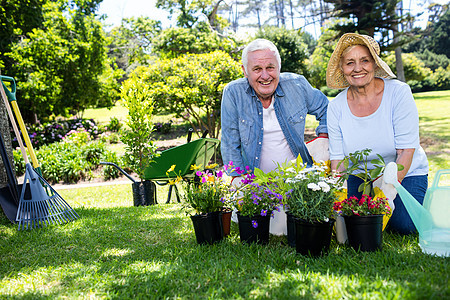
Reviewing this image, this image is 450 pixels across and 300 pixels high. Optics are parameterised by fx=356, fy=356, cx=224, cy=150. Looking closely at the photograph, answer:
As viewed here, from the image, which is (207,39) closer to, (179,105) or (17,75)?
(179,105)

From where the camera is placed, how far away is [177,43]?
1234 cm

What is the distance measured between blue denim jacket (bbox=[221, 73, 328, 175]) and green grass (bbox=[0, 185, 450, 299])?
691 millimetres

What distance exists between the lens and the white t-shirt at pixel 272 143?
301cm

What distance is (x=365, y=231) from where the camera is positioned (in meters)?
2.11

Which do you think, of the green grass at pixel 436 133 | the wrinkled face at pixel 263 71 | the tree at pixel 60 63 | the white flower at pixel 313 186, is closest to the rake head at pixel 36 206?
the wrinkled face at pixel 263 71

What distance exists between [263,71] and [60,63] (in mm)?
10379

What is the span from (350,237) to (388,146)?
31.0 inches

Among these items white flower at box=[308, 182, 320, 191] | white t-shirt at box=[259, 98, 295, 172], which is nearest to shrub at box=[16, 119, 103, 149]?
white t-shirt at box=[259, 98, 295, 172]

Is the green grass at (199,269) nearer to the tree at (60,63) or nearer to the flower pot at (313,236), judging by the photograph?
the flower pot at (313,236)

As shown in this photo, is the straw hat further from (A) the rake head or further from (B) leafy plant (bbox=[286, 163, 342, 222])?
(A) the rake head

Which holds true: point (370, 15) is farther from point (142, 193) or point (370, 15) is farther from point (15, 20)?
point (15, 20)

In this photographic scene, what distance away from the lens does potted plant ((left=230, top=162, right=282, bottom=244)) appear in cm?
231

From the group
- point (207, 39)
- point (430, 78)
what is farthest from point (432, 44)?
point (207, 39)

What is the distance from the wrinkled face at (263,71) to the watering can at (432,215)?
3.77 feet
